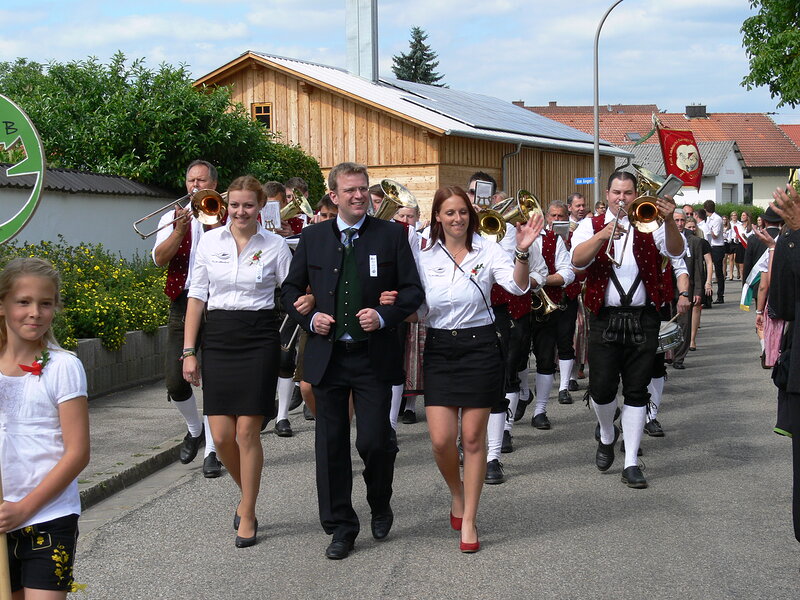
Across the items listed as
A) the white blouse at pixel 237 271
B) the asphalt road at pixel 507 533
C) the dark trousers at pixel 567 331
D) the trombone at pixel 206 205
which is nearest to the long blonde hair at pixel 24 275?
the asphalt road at pixel 507 533

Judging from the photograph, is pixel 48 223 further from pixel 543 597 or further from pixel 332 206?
pixel 543 597

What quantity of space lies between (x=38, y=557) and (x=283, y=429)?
578 centimetres

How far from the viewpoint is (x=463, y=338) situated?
589 centimetres

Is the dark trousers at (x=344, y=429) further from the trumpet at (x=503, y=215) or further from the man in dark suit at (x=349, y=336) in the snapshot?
the trumpet at (x=503, y=215)

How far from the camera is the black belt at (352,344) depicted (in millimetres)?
5664

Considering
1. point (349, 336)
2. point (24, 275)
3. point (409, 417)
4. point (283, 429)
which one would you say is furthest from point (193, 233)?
point (24, 275)

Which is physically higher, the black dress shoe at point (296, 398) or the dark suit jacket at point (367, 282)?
the dark suit jacket at point (367, 282)

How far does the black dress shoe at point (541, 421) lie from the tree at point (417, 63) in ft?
169

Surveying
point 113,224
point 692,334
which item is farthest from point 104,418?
point 692,334

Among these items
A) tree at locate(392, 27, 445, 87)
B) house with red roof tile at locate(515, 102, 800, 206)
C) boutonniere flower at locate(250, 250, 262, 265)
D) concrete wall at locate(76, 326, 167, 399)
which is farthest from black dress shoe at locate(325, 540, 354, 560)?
house with red roof tile at locate(515, 102, 800, 206)

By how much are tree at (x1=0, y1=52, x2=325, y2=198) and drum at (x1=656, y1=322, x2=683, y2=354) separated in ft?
36.5

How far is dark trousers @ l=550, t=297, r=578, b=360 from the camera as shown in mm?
10375

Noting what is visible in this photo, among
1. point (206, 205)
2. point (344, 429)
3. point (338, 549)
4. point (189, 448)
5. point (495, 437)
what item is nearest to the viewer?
point (338, 549)

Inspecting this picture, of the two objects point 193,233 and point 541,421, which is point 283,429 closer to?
point 541,421
